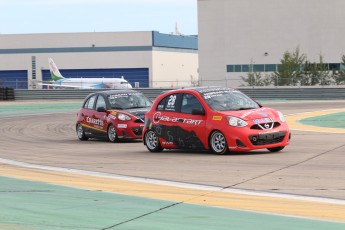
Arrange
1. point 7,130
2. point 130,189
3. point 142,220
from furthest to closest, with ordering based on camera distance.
Result: point 7,130, point 130,189, point 142,220

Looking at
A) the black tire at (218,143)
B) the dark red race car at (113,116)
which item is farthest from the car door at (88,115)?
the black tire at (218,143)

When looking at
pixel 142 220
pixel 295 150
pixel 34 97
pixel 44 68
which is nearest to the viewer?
pixel 142 220

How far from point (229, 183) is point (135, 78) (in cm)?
9025

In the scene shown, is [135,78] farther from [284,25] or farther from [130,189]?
[130,189]

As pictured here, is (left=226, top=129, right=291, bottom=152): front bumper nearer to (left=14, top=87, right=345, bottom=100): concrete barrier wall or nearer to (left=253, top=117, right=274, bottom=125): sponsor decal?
(left=253, top=117, right=274, bottom=125): sponsor decal

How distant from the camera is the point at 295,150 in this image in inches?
661

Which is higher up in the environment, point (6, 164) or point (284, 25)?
point (284, 25)

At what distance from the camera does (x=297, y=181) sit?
11461 millimetres

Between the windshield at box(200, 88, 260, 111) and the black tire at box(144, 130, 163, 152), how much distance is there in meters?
1.61

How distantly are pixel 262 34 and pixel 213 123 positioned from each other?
64186 millimetres

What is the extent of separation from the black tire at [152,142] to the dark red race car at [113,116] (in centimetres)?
297

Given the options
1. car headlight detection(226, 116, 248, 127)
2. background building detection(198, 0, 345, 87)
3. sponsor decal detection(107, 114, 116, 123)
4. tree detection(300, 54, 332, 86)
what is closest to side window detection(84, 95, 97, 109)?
sponsor decal detection(107, 114, 116, 123)

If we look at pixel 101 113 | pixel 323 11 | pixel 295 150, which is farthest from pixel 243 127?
pixel 323 11

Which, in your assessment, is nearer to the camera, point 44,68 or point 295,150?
point 295,150
